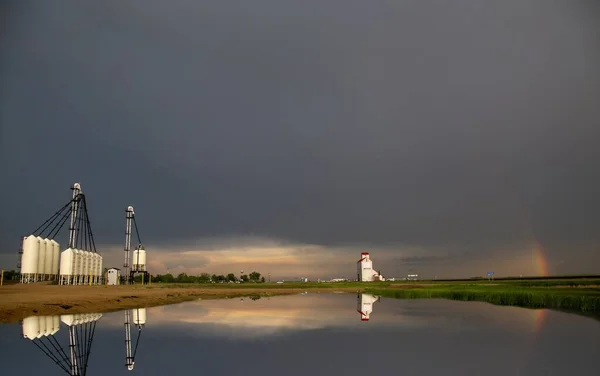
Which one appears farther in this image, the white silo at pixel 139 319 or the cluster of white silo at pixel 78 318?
the white silo at pixel 139 319

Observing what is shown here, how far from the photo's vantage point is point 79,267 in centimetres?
9000

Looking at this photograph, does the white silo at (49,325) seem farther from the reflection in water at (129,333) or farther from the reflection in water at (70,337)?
the reflection in water at (129,333)

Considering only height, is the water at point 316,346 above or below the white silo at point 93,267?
below

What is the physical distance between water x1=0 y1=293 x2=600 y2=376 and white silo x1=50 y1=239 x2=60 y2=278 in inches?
2338

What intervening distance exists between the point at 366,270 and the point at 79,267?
98725 millimetres

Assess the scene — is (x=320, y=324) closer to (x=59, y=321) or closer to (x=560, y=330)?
(x=560, y=330)

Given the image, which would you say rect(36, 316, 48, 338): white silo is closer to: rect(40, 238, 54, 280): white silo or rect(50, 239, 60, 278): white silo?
rect(40, 238, 54, 280): white silo

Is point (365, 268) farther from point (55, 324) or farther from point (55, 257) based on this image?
point (55, 324)

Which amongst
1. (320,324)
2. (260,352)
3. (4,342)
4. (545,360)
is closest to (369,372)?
(260,352)

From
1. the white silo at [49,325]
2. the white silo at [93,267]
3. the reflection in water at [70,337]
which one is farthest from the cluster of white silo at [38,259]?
the white silo at [49,325]

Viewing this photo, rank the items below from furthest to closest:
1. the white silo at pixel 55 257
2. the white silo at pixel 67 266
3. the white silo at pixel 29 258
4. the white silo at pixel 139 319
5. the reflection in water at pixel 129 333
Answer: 1. the white silo at pixel 55 257
2. the white silo at pixel 67 266
3. the white silo at pixel 29 258
4. the white silo at pixel 139 319
5. the reflection in water at pixel 129 333

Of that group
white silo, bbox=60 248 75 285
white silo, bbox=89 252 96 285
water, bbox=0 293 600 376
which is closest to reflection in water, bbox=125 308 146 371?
water, bbox=0 293 600 376

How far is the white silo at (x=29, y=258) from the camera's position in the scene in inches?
3164

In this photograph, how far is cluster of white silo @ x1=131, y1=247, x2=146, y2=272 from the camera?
11350 centimetres
